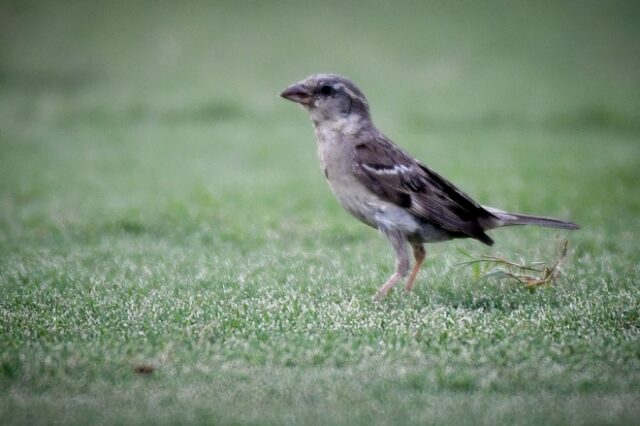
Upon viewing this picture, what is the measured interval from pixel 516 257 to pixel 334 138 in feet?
7.88

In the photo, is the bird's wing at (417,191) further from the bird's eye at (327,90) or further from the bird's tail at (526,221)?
the bird's eye at (327,90)

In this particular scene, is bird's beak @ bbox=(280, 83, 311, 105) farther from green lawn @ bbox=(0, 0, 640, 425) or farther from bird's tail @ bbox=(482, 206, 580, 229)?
bird's tail @ bbox=(482, 206, 580, 229)

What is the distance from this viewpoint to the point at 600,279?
7289mm

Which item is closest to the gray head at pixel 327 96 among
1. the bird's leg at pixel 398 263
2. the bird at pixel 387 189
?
the bird at pixel 387 189

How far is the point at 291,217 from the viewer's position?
1108 centimetres

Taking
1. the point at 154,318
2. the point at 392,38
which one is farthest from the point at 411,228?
the point at 392,38

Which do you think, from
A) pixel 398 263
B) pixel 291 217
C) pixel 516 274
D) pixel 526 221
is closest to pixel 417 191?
pixel 398 263

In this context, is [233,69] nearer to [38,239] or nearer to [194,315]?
[38,239]

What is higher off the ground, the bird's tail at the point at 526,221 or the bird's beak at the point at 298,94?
the bird's beak at the point at 298,94

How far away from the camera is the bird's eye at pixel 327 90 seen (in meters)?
7.31

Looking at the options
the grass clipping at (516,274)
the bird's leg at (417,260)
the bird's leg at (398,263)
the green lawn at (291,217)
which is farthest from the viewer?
the bird's leg at (417,260)

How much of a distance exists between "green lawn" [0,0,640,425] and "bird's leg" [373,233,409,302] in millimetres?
147

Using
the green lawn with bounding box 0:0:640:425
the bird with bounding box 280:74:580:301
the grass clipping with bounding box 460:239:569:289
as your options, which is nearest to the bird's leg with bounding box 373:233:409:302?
the bird with bounding box 280:74:580:301

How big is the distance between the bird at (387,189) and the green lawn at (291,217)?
47 centimetres
